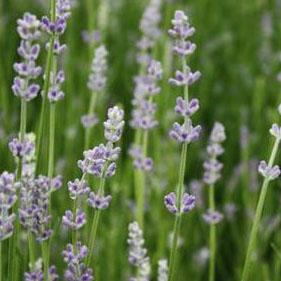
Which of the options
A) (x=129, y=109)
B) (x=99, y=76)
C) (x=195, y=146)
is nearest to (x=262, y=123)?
(x=195, y=146)

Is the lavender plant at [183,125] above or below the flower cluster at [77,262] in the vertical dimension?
above

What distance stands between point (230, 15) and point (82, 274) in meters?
2.36

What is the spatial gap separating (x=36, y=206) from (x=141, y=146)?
868 mm

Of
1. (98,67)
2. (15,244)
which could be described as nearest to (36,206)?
(15,244)

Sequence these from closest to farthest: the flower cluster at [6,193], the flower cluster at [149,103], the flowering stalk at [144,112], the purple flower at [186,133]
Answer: the flower cluster at [6,193] → the purple flower at [186,133] → the flower cluster at [149,103] → the flowering stalk at [144,112]

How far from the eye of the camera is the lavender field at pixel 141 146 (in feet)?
4.00

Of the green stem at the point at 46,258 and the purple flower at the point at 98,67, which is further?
the purple flower at the point at 98,67

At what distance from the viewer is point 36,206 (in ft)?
4.11

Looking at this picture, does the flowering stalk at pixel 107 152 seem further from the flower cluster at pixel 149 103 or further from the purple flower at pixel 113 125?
the flower cluster at pixel 149 103

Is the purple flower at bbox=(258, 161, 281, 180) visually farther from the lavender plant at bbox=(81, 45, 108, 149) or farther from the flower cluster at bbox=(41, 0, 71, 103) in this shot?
the lavender plant at bbox=(81, 45, 108, 149)

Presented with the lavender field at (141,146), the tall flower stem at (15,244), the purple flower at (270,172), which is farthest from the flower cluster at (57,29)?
the purple flower at (270,172)

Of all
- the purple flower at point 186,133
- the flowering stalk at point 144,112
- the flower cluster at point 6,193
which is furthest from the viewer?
the flowering stalk at point 144,112


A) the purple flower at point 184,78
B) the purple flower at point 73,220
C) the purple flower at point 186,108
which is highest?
the purple flower at point 184,78

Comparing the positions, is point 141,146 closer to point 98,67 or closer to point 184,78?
point 98,67
